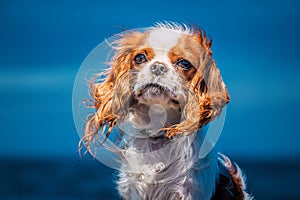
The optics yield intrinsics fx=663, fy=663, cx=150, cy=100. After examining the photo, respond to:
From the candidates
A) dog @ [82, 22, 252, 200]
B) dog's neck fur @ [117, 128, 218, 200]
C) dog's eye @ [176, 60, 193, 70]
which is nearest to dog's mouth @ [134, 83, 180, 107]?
dog @ [82, 22, 252, 200]

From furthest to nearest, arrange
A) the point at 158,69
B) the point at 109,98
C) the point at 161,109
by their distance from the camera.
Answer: the point at 109,98
the point at 161,109
the point at 158,69

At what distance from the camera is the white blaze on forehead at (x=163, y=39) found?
2.99m

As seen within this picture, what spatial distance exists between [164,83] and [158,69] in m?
0.08

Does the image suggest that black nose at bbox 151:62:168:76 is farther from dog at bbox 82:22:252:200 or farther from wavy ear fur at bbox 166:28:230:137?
wavy ear fur at bbox 166:28:230:137

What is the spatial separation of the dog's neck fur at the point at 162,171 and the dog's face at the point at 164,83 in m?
0.10

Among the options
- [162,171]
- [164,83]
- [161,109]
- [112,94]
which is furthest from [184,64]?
[162,171]

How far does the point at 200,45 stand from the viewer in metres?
3.06

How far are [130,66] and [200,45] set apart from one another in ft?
1.12

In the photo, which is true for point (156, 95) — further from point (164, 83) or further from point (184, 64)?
point (184, 64)

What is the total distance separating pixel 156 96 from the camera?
301cm

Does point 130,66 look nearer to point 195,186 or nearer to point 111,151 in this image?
point 111,151

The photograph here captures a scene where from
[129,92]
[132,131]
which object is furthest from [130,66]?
[132,131]

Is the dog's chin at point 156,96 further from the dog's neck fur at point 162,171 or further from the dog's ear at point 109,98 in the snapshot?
the dog's neck fur at point 162,171

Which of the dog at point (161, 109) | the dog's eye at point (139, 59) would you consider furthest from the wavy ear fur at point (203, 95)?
the dog's eye at point (139, 59)
